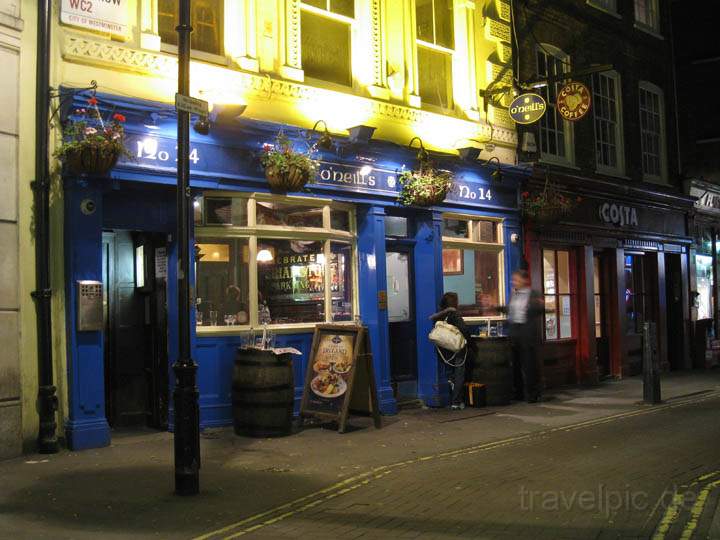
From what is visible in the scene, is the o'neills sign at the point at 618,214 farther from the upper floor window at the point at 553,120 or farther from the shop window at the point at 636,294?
the upper floor window at the point at 553,120

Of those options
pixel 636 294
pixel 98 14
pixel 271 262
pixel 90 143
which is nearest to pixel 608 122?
pixel 636 294

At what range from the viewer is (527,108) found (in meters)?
13.4

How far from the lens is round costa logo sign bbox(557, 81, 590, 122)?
14.3 meters

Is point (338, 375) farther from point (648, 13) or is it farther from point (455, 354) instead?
point (648, 13)

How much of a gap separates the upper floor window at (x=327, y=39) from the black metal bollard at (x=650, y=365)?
6.05 m

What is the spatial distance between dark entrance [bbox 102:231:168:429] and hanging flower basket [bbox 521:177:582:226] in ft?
22.7

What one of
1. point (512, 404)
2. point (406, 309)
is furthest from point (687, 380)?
point (406, 309)

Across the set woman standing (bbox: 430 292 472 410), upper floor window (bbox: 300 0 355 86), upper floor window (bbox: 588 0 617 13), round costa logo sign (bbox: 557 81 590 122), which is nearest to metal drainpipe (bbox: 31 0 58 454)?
upper floor window (bbox: 300 0 355 86)

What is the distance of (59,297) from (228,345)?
2.32 meters

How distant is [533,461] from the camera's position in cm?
808

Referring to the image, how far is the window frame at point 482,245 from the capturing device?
43.6 ft

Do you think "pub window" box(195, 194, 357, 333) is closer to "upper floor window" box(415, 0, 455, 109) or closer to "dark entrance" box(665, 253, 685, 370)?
"upper floor window" box(415, 0, 455, 109)

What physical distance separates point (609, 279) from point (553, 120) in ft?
12.1

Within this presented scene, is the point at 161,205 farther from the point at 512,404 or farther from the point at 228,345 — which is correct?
the point at 512,404
